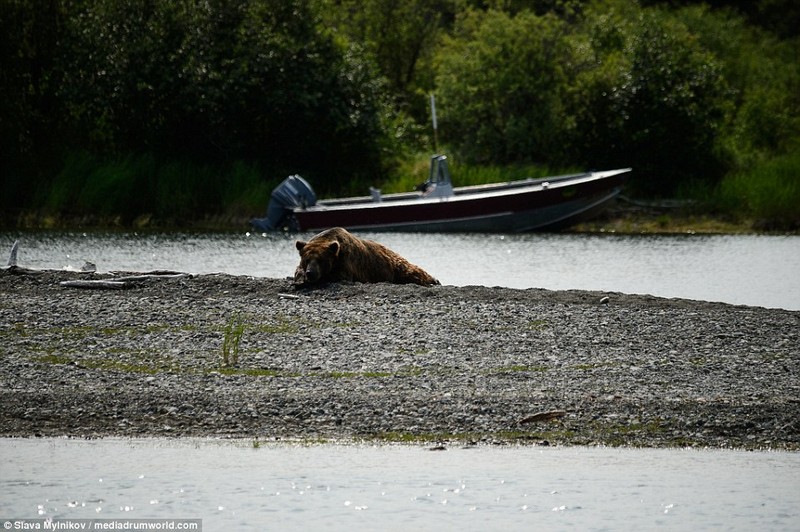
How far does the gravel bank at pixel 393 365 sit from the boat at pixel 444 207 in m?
15.7

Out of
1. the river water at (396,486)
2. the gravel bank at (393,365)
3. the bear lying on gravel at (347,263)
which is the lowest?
the river water at (396,486)

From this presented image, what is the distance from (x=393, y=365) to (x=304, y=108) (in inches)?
1093

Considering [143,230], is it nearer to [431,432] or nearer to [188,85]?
[188,85]

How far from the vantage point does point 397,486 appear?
362 inches

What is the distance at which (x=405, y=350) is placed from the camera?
12758 mm

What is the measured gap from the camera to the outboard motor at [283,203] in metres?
32.1

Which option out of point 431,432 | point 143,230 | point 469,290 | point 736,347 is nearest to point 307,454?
point 431,432

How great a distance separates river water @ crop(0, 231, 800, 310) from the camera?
21938 mm

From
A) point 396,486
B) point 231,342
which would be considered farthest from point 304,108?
point 396,486

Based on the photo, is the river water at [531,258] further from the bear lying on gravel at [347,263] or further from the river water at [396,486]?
the river water at [396,486]

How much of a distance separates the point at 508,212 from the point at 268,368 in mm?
A: 22449

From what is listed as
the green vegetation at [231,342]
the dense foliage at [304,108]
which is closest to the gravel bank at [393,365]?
the green vegetation at [231,342]

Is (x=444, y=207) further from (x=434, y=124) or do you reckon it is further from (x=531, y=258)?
(x=531, y=258)

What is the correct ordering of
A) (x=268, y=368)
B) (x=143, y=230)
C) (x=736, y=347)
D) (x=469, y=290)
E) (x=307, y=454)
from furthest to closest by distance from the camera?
(x=143, y=230), (x=469, y=290), (x=736, y=347), (x=268, y=368), (x=307, y=454)
